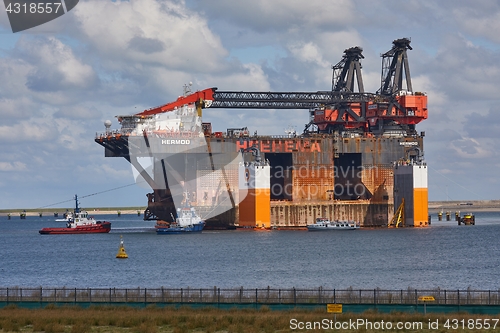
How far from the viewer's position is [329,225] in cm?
12331

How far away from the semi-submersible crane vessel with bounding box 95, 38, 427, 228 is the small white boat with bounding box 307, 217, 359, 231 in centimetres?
173

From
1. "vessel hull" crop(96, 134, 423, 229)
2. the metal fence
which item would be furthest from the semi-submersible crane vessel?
the metal fence

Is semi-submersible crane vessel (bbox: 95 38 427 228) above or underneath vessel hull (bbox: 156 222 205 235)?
above

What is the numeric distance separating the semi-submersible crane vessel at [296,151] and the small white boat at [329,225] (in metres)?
1.73

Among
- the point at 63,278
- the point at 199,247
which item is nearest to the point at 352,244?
the point at 199,247

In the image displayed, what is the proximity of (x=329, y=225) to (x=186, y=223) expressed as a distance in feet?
67.3

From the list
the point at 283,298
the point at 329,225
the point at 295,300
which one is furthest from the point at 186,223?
the point at 295,300

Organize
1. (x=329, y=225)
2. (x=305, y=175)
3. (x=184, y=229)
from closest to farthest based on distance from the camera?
(x=184, y=229)
(x=305, y=175)
(x=329, y=225)

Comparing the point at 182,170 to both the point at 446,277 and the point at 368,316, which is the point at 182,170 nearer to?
the point at 446,277

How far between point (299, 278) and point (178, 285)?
9.91 m

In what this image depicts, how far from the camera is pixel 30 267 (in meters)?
79.9

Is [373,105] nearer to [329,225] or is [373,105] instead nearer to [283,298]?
[329,225]

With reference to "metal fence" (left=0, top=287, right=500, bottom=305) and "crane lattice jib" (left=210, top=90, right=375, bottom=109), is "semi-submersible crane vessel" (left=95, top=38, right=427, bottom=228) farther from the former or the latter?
"metal fence" (left=0, top=287, right=500, bottom=305)

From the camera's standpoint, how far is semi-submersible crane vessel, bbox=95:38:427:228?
377ft
